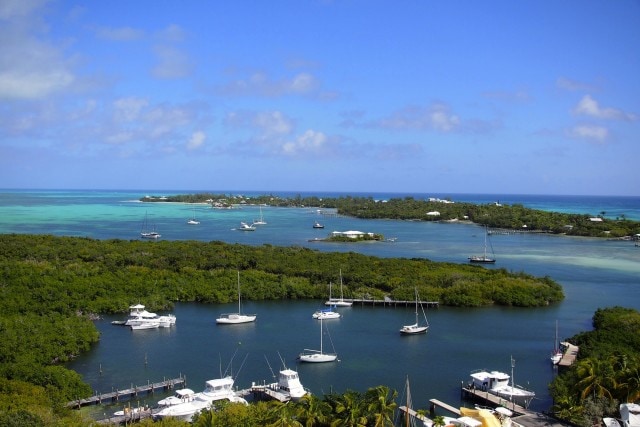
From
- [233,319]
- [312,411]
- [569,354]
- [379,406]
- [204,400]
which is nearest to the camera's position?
[312,411]

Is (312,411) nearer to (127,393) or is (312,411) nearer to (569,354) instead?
(127,393)

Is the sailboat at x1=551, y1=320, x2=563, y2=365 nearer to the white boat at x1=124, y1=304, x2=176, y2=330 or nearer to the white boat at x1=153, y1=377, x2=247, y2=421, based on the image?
the white boat at x1=153, y1=377, x2=247, y2=421

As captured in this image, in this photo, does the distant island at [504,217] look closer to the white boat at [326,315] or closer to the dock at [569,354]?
the dock at [569,354]

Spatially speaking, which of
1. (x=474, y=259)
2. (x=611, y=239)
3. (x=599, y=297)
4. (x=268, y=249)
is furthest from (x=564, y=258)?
(x=268, y=249)

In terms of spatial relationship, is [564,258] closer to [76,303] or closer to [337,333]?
[337,333]

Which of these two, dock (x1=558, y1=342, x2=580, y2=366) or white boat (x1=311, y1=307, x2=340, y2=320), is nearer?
dock (x1=558, y1=342, x2=580, y2=366)

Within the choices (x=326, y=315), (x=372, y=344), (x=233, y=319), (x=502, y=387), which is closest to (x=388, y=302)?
(x=326, y=315)

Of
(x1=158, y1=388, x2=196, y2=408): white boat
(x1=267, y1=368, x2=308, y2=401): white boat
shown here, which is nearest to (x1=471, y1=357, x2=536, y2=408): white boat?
(x1=267, y1=368, x2=308, y2=401): white boat
